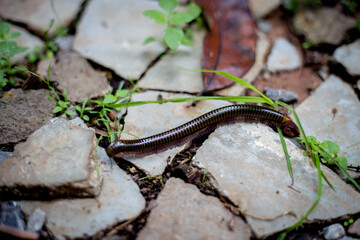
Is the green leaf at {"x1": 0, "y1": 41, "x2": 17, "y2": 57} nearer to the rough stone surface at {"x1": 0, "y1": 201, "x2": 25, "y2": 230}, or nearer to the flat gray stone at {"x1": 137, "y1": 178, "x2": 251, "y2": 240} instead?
the rough stone surface at {"x1": 0, "y1": 201, "x2": 25, "y2": 230}

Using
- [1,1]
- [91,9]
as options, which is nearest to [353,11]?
[91,9]

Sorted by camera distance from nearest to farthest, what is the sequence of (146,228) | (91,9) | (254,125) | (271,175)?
(146,228) < (271,175) < (254,125) < (91,9)

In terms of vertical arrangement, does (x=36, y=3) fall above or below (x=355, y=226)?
above

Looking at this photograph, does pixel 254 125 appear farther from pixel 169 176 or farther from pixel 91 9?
pixel 91 9

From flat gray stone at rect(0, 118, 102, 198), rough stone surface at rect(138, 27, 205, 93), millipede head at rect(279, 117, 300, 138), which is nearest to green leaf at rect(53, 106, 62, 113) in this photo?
flat gray stone at rect(0, 118, 102, 198)

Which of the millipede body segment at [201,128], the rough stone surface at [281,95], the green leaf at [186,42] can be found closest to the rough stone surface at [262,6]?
the green leaf at [186,42]

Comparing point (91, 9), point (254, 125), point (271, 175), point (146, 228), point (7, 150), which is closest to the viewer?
point (146, 228)
